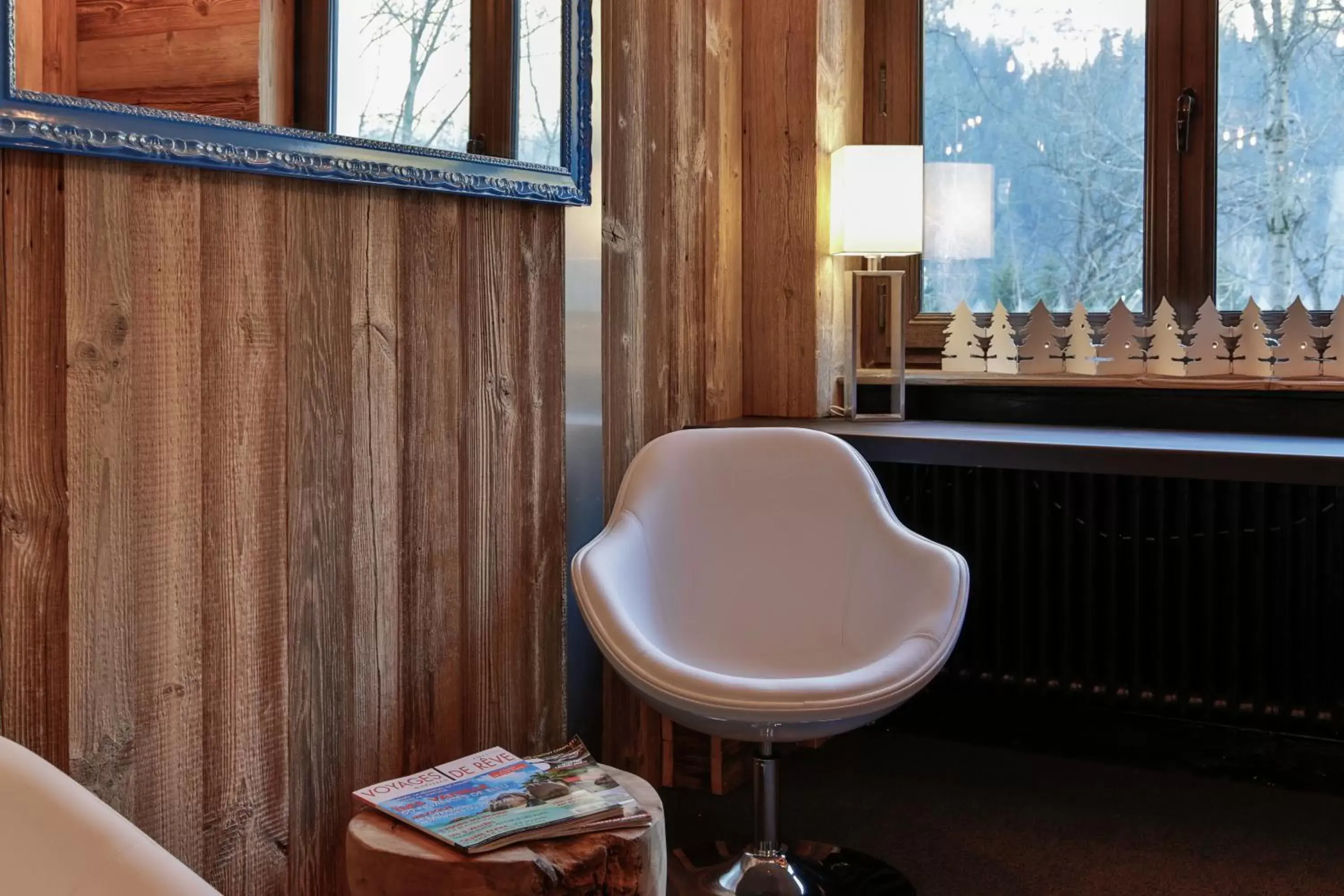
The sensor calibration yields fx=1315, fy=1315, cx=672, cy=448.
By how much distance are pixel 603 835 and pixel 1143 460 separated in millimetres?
1242

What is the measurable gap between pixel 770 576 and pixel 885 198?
891 millimetres

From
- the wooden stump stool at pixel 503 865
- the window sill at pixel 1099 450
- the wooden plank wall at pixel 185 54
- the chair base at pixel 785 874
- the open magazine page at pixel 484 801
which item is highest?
the wooden plank wall at pixel 185 54

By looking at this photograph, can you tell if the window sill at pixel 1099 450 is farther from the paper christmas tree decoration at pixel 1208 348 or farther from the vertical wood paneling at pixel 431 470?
the vertical wood paneling at pixel 431 470

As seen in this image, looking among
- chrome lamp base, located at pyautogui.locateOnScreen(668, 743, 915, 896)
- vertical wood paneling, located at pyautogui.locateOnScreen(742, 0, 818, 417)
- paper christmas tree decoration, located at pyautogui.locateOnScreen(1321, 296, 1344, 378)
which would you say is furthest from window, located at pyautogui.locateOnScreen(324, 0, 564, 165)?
paper christmas tree decoration, located at pyautogui.locateOnScreen(1321, 296, 1344, 378)

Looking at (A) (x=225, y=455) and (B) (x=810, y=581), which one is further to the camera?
(B) (x=810, y=581)

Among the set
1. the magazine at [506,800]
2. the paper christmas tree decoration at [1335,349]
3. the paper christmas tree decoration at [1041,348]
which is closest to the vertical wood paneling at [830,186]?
the paper christmas tree decoration at [1041,348]

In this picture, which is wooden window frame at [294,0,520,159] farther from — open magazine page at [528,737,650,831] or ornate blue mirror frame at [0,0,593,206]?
open magazine page at [528,737,650,831]

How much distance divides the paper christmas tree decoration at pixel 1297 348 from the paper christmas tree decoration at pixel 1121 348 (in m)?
0.28

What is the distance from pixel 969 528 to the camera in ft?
10.0

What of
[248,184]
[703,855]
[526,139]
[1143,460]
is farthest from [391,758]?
[1143,460]

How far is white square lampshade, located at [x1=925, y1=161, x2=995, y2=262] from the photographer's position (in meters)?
3.21

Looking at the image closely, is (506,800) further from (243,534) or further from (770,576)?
(770,576)

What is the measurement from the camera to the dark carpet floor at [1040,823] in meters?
2.39

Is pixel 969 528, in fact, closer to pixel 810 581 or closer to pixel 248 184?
pixel 810 581
